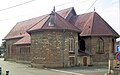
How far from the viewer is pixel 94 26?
150 feet

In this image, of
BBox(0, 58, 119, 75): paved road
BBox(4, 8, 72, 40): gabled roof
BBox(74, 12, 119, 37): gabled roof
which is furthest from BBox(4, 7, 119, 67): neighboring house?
BBox(0, 58, 119, 75): paved road

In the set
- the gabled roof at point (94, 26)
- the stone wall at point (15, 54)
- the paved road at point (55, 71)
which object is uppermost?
the gabled roof at point (94, 26)

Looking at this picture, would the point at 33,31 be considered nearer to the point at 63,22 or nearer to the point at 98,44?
the point at 63,22

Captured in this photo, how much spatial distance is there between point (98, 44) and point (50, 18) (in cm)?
1088

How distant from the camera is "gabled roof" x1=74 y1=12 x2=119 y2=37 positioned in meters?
44.3

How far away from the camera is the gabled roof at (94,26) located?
1745 inches

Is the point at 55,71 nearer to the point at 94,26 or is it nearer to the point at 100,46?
the point at 100,46

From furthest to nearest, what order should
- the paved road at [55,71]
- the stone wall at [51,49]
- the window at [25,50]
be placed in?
1. the window at [25,50]
2. the stone wall at [51,49]
3. the paved road at [55,71]

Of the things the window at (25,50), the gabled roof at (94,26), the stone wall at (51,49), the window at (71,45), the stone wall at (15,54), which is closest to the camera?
the stone wall at (51,49)

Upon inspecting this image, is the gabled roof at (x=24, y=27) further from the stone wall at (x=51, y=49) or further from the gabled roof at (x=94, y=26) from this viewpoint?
the stone wall at (x=51, y=49)

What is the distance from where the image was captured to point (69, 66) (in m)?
38.0

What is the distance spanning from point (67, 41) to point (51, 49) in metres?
2.99

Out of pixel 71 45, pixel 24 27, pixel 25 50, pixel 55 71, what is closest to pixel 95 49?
pixel 71 45

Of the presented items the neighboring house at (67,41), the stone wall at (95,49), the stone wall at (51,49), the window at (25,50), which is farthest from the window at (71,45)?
the window at (25,50)
